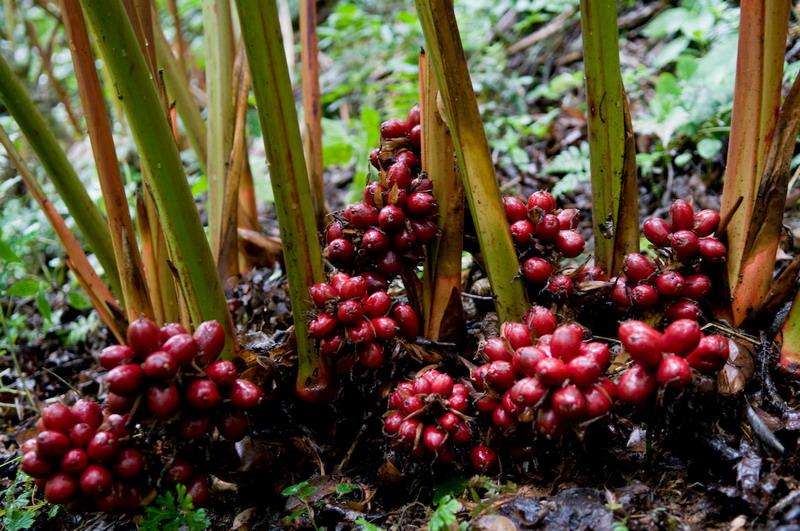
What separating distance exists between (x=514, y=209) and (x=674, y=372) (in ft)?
1.70

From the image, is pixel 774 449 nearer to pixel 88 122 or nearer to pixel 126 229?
pixel 126 229

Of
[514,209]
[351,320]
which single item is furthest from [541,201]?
[351,320]

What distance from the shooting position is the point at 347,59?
4793mm

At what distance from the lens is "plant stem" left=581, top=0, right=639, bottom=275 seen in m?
1.33

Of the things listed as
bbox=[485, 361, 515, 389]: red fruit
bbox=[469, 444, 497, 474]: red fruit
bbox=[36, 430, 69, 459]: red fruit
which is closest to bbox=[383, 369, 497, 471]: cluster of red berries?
bbox=[469, 444, 497, 474]: red fruit

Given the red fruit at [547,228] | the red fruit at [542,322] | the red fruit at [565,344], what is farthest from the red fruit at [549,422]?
the red fruit at [547,228]

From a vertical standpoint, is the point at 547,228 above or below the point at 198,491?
above

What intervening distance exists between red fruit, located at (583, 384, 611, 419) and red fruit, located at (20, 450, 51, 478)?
1.02 m

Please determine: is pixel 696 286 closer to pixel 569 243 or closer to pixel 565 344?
pixel 569 243

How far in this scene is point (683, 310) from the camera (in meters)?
1.35

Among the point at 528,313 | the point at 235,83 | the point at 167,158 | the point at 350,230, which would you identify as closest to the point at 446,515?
Result: the point at 528,313

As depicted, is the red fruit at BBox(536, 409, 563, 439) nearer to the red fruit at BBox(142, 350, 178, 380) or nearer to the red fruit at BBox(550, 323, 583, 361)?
the red fruit at BBox(550, 323, 583, 361)

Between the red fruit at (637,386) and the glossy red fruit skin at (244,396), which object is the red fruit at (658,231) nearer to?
the red fruit at (637,386)

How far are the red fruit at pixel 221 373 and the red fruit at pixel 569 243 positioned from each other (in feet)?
2.57
